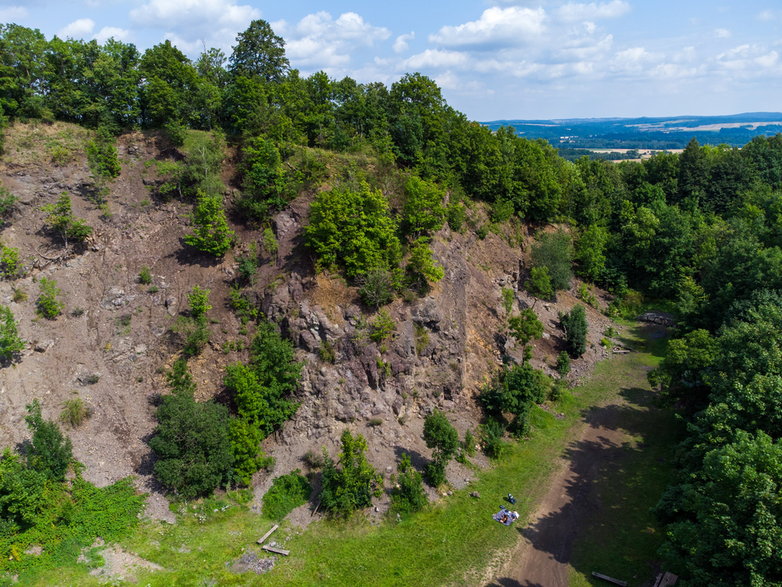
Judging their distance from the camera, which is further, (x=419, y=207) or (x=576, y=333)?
(x=576, y=333)

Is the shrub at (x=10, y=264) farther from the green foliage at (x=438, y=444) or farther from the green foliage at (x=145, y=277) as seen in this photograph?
the green foliage at (x=438, y=444)

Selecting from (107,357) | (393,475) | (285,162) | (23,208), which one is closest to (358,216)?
(285,162)

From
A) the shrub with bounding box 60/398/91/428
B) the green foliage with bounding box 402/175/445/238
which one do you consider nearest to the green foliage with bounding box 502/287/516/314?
the green foliage with bounding box 402/175/445/238

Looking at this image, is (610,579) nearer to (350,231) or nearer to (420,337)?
→ (420,337)

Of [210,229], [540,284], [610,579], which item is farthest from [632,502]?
[210,229]

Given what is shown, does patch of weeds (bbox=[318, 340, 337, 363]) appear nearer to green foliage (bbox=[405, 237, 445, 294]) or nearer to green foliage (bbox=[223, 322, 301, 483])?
green foliage (bbox=[223, 322, 301, 483])

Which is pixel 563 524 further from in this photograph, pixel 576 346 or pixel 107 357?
pixel 107 357
